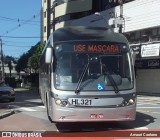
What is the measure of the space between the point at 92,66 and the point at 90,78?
15.9 inches

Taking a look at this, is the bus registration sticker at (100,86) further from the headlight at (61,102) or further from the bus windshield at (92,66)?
the headlight at (61,102)

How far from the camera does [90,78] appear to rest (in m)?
13.6

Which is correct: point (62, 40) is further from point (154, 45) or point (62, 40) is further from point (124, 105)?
point (154, 45)

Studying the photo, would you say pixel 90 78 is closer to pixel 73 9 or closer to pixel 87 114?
pixel 87 114

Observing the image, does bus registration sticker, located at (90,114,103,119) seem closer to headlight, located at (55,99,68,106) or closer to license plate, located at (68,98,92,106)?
license plate, located at (68,98,92,106)

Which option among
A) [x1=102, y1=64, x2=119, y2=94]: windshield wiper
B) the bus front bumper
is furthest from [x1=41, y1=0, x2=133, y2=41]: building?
the bus front bumper

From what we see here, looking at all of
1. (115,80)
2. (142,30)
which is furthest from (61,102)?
(142,30)

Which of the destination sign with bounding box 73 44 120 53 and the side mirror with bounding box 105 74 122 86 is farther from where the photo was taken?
the destination sign with bounding box 73 44 120 53

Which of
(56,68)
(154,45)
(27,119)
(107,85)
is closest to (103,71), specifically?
(107,85)

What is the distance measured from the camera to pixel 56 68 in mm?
13781

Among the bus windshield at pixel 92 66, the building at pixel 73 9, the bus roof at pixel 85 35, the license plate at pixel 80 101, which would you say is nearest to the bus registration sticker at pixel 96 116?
the license plate at pixel 80 101

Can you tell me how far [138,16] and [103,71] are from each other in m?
33.1

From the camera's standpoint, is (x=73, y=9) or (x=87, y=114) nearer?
(x=87, y=114)

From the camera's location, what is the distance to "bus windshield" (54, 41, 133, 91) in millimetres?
13492
